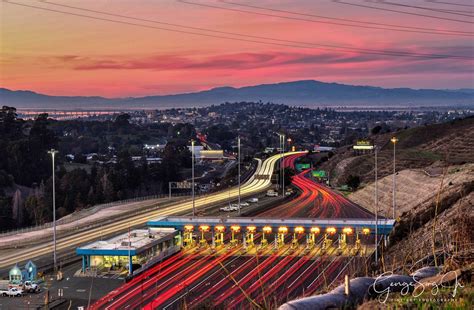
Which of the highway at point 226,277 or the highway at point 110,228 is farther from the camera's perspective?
the highway at point 110,228

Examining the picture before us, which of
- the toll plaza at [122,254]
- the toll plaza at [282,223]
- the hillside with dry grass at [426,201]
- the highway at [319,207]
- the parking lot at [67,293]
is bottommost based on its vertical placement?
the highway at [319,207]

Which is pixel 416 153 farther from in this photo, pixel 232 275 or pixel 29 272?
pixel 232 275

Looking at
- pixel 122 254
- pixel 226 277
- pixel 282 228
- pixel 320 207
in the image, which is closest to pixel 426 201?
pixel 282 228

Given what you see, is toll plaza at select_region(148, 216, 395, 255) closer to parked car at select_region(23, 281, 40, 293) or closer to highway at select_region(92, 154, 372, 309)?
highway at select_region(92, 154, 372, 309)

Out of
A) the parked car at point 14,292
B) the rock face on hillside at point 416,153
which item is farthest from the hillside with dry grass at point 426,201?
the parked car at point 14,292

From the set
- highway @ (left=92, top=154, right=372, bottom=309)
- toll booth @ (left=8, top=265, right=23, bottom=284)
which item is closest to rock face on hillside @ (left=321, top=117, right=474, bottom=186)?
highway @ (left=92, top=154, right=372, bottom=309)

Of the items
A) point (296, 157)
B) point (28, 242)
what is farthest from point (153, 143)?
point (28, 242)

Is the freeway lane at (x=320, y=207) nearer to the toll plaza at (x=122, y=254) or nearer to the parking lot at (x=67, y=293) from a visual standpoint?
the toll plaza at (x=122, y=254)
